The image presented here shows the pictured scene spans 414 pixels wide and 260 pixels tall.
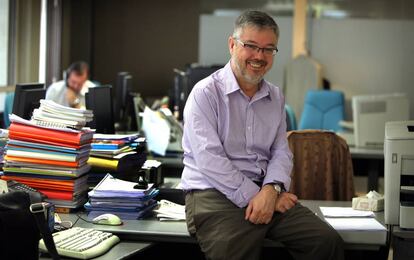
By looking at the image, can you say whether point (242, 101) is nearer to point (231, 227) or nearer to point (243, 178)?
point (243, 178)

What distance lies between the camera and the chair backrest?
Result: 4.05m

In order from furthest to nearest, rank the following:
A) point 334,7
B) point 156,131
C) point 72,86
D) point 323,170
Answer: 1. point 334,7
2. point 72,86
3. point 156,131
4. point 323,170

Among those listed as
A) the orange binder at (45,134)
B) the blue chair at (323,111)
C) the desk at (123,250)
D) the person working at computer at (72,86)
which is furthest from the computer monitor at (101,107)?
the blue chair at (323,111)

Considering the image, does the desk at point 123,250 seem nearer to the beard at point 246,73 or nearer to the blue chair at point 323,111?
the beard at point 246,73

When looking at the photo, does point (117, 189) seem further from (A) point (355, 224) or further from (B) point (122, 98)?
(B) point (122, 98)

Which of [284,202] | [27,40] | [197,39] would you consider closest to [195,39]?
[197,39]

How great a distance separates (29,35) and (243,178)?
18.2 ft

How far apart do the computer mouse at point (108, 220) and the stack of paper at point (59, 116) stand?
0.50m

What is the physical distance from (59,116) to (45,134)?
134mm

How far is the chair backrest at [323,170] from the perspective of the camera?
405 centimetres

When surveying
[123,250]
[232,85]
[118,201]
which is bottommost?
[123,250]

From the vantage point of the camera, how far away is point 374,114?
20.4ft

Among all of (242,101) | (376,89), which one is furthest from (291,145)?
(376,89)

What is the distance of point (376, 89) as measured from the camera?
9266 millimetres
